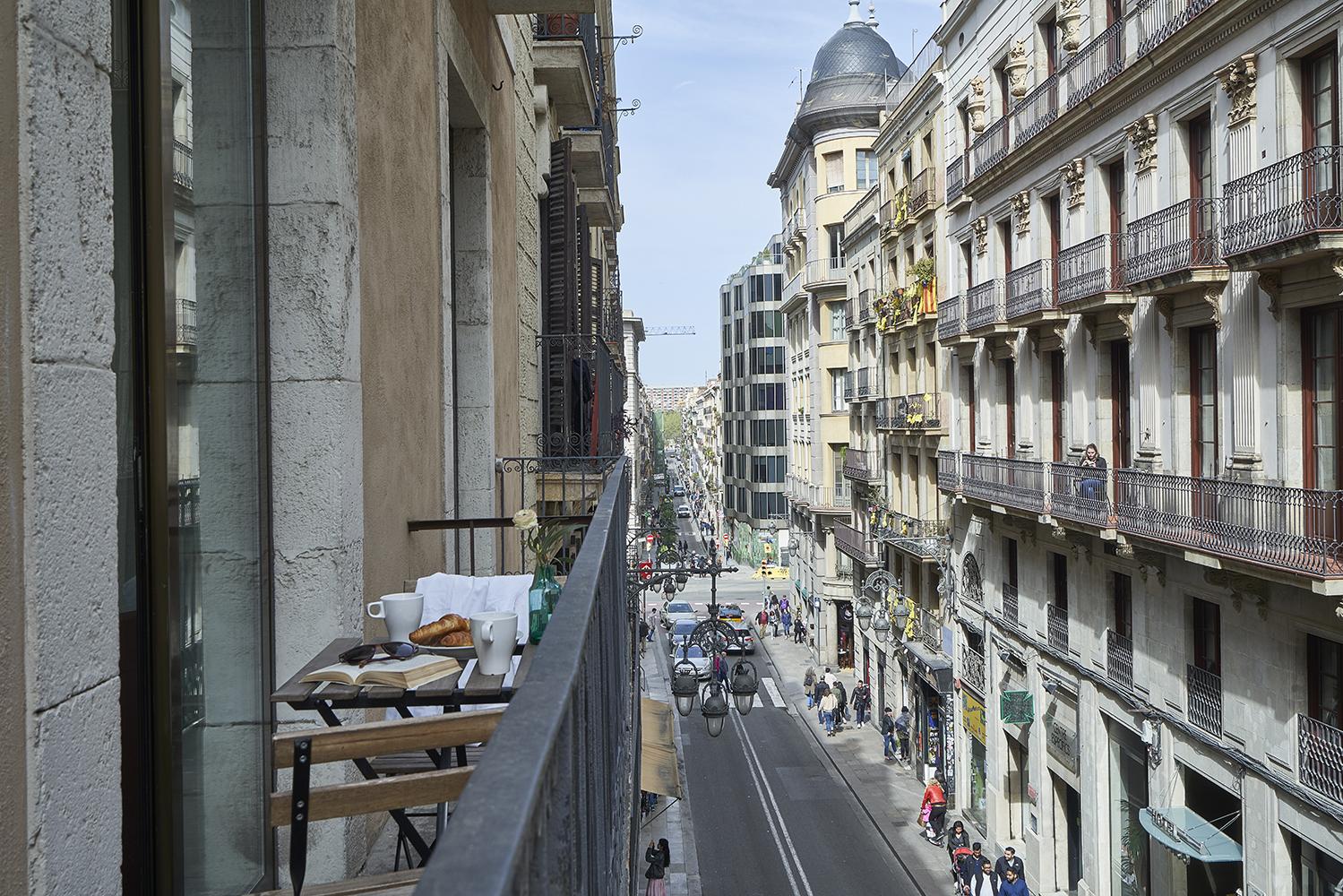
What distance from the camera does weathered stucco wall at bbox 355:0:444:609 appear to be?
5.20 m

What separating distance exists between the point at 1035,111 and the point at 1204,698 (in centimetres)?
1099

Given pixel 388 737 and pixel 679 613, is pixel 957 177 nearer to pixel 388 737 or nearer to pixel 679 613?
pixel 679 613

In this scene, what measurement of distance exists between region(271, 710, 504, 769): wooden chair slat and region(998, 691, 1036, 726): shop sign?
67.7 feet

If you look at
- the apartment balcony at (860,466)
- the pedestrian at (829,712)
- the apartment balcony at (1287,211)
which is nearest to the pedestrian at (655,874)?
the apartment balcony at (1287,211)

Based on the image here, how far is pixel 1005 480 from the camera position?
22359 mm

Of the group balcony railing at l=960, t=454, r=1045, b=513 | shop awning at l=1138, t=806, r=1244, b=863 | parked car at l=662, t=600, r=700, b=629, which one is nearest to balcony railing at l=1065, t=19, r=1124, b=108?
balcony railing at l=960, t=454, r=1045, b=513

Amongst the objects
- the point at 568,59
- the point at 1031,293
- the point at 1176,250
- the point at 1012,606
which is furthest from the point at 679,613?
the point at 568,59

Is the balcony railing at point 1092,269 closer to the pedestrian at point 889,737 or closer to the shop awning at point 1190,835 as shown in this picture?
the shop awning at point 1190,835

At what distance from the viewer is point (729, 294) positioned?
74.9 m

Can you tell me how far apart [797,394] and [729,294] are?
85.1ft

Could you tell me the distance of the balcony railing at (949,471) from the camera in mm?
25531

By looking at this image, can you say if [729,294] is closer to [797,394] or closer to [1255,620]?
[797,394]

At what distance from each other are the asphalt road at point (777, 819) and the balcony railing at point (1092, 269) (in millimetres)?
10698

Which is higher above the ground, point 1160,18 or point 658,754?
point 1160,18
